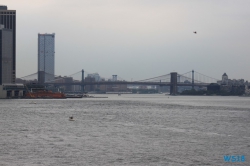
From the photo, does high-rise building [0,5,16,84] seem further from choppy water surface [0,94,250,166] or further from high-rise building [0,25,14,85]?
choppy water surface [0,94,250,166]

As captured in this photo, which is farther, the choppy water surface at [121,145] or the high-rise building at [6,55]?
the high-rise building at [6,55]

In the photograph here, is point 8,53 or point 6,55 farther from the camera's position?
point 8,53

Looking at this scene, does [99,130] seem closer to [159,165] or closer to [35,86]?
[159,165]

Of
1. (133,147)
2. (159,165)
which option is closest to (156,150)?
(133,147)

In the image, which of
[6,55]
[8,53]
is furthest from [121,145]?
[8,53]

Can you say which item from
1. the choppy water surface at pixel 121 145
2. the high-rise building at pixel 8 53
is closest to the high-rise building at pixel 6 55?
the high-rise building at pixel 8 53

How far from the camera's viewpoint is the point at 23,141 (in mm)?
26703

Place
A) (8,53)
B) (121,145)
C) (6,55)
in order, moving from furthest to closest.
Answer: (8,53) → (6,55) → (121,145)

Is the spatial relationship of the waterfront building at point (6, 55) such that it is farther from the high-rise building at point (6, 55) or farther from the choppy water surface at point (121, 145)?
the choppy water surface at point (121, 145)

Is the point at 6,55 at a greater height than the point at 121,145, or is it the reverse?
the point at 6,55

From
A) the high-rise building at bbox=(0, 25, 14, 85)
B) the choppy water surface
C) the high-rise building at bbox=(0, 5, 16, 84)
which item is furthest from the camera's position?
the high-rise building at bbox=(0, 5, 16, 84)

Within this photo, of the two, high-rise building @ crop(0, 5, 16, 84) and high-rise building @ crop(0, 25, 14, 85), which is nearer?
high-rise building @ crop(0, 25, 14, 85)

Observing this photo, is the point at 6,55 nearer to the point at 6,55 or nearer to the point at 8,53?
the point at 6,55

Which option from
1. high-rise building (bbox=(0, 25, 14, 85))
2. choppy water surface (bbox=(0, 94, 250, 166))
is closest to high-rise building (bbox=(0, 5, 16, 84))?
high-rise building (bbox=(0, 25, 14, 85))
